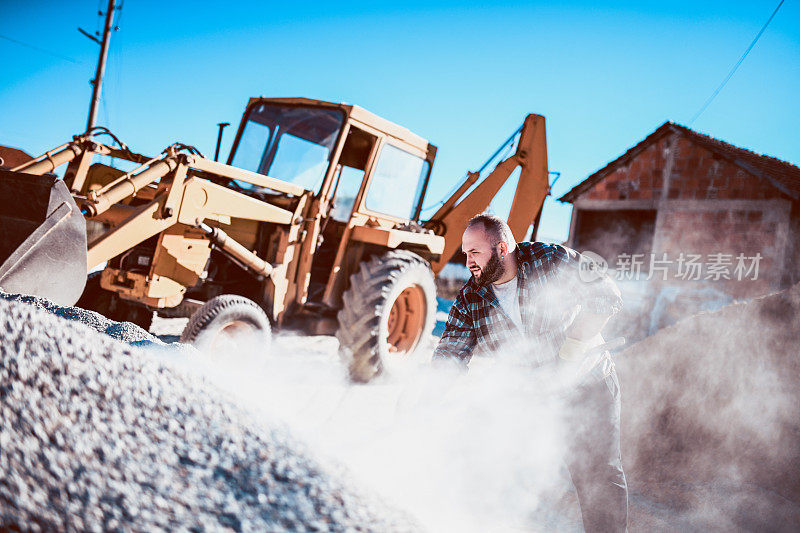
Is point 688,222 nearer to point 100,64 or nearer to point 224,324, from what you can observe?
point 224,324

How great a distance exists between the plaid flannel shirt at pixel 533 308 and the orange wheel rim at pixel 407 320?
109 inches

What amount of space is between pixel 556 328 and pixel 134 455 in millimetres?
1977

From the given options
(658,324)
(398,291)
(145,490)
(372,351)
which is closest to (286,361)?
(372,351)

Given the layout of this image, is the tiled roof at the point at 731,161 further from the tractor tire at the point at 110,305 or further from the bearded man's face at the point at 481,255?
the tractor tire at the point at 110,305

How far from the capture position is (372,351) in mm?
4684

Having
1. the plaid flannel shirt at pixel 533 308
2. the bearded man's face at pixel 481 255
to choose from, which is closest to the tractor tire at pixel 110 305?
the plaid flannel shirt at pixel 533 308

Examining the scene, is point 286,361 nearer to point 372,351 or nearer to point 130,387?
point 372,351

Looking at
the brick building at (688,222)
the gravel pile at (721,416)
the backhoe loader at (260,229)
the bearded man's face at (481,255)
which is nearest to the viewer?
the bearded man's face at (481,255)

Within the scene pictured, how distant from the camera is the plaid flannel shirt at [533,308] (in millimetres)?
2408

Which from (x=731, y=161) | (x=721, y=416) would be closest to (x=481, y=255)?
(x=721, y=416)

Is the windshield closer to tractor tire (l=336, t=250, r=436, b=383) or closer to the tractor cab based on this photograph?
the tractor cab

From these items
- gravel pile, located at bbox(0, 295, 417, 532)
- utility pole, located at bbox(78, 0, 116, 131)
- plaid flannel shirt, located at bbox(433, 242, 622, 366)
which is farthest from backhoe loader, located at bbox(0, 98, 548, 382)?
utility pole, located at bbox(78, 0, 116, 131)

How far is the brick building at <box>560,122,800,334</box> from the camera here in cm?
873

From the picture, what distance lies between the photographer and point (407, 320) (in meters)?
5.68
